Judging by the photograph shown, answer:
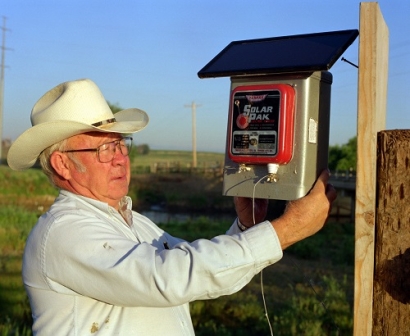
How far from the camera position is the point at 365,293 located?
2.17 metres

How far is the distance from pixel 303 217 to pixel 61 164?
111 centimetres

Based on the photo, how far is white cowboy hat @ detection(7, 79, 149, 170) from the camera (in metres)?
2.56

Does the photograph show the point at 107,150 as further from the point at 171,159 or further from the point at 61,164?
the point at 171,159

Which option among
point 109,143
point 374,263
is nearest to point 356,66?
point 374,263

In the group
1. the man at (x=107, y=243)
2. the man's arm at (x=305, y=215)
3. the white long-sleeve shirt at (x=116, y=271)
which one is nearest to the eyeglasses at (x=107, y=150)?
the man at (x=107, y=243)

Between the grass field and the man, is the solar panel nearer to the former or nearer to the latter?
the man

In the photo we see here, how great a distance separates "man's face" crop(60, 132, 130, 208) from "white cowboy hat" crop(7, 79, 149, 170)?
0.05m

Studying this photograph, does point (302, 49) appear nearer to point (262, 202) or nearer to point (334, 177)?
point (262, 202)

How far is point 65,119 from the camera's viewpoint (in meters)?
2.64

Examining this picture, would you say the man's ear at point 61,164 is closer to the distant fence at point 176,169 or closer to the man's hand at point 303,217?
the man's hand at point 303,217

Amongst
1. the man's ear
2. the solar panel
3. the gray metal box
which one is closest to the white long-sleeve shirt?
the man's ear

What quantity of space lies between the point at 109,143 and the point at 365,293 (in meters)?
1.28

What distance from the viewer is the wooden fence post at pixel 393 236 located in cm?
213

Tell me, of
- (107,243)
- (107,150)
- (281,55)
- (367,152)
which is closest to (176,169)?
(107,150)
